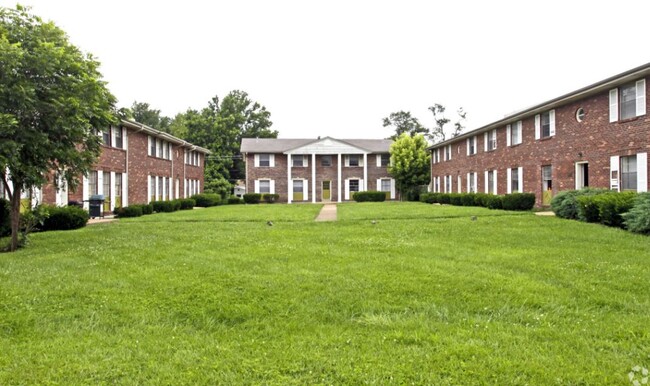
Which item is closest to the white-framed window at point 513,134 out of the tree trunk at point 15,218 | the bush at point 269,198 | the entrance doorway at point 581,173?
the entrance doorway at point 581,173

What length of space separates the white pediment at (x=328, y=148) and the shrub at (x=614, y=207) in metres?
28.2

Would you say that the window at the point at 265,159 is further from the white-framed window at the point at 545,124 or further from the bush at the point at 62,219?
the bush at the point at 62,219

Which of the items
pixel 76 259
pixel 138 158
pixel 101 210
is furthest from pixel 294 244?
pixel 138 158

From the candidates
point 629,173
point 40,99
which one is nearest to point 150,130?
point 40,99

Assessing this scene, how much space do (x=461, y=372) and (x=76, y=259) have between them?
7246 mm

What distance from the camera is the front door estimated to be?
41.2 meters

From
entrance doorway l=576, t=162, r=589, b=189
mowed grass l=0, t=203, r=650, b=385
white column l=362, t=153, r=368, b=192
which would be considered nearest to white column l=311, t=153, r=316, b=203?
white column l=362, t=153, r=368, b=192

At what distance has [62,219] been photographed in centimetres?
1405

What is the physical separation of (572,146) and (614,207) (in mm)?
7300

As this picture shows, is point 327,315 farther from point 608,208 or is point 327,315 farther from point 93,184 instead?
point 93,184

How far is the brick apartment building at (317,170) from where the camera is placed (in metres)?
40.5

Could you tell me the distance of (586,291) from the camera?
221 inches

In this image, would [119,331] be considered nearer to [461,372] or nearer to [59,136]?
[461,372]

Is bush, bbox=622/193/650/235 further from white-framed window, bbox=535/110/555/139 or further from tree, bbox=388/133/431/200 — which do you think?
tree, bbox=388/133/431/200
